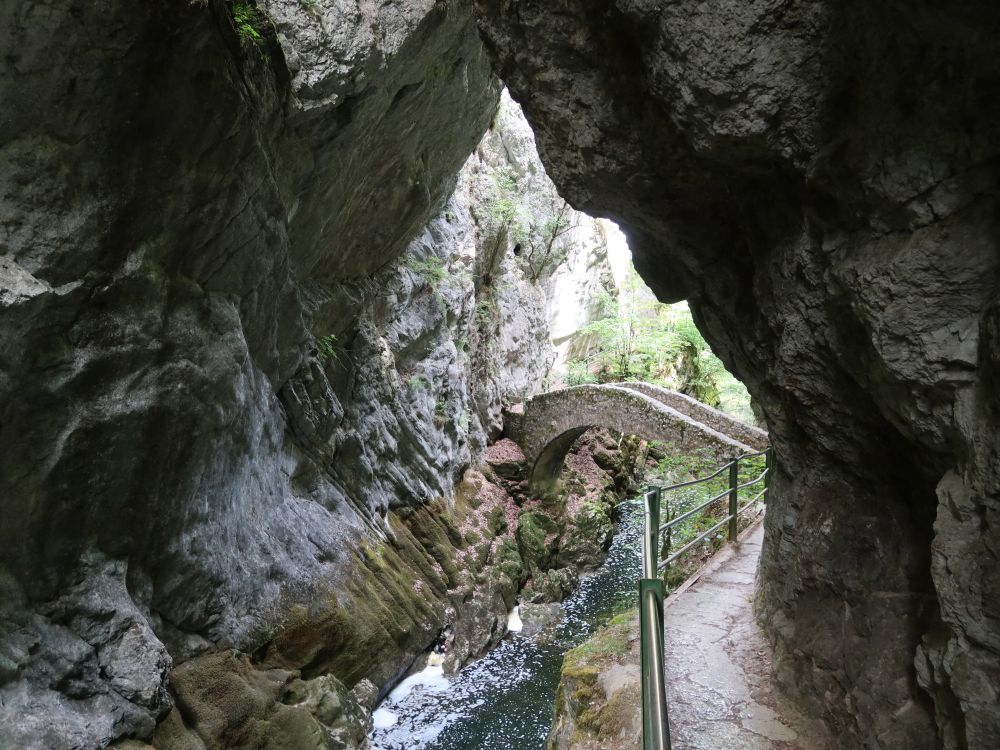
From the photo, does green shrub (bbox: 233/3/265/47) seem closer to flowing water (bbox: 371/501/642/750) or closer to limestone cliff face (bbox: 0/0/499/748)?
limestone cliff face (bbox: 0/0/499/748)

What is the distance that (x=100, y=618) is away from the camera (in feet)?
14.8

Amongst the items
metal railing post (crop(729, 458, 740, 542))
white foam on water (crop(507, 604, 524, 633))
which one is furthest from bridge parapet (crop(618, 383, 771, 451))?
white foam on water (crop(507, 604, 524, 633))

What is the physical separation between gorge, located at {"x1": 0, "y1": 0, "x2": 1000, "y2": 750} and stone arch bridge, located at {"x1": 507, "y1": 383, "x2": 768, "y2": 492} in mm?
6711

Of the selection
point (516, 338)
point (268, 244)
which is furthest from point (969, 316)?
point (516, 338)

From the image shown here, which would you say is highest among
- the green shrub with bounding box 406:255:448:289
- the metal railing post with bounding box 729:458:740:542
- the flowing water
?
the green shrub with bounding box 406:255:448:289

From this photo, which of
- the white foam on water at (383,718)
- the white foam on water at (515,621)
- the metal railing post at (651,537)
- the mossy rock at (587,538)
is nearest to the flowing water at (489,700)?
the white foam on water at (383,718)

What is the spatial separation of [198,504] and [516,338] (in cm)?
1250

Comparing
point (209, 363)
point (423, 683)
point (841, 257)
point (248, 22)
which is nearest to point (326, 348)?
point (209, 363)

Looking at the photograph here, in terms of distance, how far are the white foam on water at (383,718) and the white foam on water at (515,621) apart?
3483 millimetres

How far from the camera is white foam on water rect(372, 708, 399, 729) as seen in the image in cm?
750

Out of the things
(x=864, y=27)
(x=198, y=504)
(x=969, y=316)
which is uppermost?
(x=864, y=27)

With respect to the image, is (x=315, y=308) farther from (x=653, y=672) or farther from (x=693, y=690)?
(x=653, y=672)

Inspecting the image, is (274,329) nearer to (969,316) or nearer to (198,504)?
(198,504)

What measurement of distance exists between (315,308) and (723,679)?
6.85 meters
